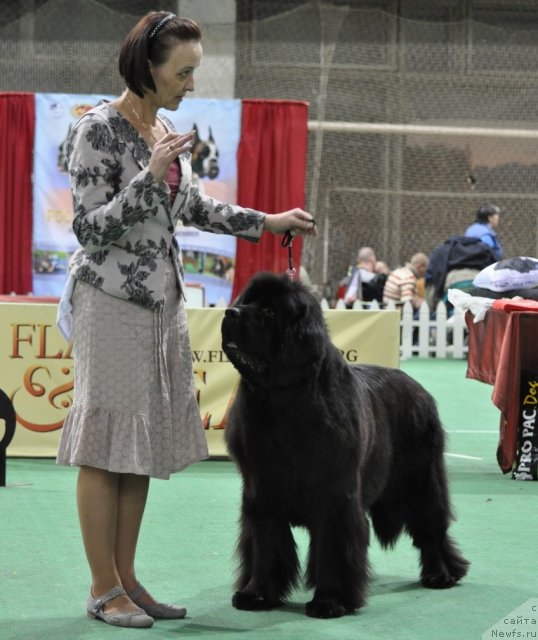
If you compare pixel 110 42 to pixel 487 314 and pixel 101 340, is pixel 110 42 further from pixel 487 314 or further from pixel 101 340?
pixel 101 340

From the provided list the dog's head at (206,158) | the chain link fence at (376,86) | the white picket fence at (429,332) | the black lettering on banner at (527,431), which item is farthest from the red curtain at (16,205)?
the black lettering on banner at (527,431)

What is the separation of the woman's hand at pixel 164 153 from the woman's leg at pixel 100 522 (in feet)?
2.66

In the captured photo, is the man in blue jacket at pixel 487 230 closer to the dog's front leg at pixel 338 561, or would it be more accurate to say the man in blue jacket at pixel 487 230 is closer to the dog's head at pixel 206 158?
the dog's head at pixel 206 158

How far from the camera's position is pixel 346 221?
50.1 ft

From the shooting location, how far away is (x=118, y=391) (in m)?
2.92

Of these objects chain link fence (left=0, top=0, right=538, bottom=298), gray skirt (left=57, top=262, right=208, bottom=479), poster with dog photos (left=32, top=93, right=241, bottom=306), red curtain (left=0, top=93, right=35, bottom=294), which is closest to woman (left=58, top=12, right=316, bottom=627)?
gray skirt (left=57, top=262, right=208, bottom=479)

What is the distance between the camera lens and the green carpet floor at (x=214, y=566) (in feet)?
9.77

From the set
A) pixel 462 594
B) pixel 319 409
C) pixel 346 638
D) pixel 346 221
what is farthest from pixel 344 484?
pixel 346 221

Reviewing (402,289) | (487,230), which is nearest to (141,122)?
(487,230)

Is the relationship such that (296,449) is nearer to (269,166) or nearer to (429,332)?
(269,166)

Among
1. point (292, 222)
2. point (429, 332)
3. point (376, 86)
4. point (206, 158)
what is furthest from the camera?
point (376, 86)

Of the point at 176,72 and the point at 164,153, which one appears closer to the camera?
the point at 164,153

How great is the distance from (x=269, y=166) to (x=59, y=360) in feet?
19.9

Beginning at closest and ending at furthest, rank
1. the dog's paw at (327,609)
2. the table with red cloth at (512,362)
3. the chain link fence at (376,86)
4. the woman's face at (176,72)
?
the woman's face at (176,72) → the dog's paw at (327,609) → the table with red cloth at (512,362) → the chain link fence at (376,86)
